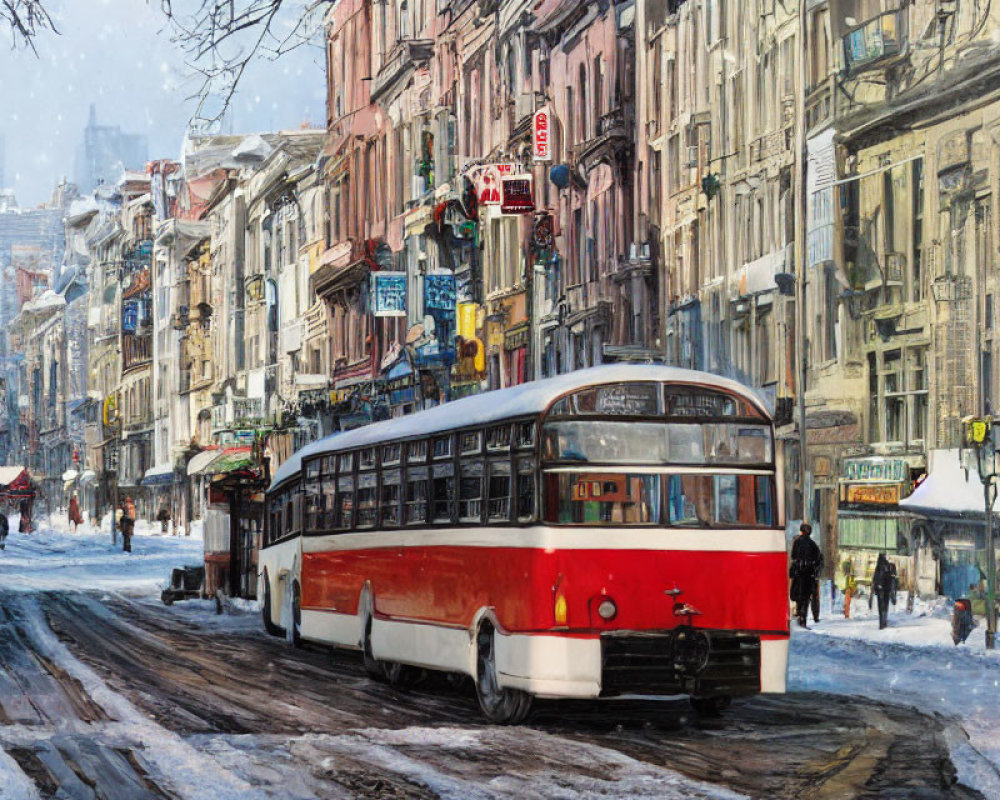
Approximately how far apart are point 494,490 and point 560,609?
5.68 ft

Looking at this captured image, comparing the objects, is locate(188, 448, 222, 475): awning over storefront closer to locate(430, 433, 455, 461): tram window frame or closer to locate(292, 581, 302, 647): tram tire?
locate(292, 581, 302, 647): tram tire

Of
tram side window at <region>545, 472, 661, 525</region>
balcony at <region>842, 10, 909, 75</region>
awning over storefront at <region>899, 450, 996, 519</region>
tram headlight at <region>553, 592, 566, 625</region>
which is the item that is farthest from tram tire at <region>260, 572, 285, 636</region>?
tram headlight at <region>553, 592, 566, 625</region>

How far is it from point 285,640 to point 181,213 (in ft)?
277

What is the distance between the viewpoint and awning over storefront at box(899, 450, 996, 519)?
3022 cm

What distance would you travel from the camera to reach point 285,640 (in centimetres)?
2884

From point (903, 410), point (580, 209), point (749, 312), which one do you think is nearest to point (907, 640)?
point (903, 410)

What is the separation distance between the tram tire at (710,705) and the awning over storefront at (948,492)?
1294 cm

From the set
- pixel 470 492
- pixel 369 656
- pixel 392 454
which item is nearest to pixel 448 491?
pixel 470 492

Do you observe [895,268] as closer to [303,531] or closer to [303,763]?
[303,531]

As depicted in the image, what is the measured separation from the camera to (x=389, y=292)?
62.2 metres

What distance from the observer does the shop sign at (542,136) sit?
51375 mm

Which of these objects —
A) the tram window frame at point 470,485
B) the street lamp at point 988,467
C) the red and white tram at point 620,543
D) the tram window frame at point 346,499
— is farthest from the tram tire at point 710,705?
the street lamp at point 988,467

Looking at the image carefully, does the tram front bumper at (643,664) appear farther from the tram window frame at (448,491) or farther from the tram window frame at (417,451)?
the tram window frame at (417,451)

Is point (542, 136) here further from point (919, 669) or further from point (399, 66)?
point (919, 669)
